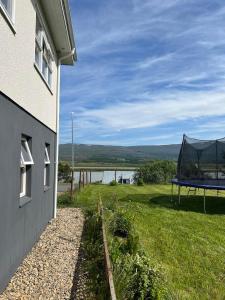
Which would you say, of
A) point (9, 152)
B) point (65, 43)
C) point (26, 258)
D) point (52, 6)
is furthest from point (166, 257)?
point (65, 43)

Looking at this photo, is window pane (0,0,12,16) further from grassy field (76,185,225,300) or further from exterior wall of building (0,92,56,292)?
grassy field (76,185,225,300)

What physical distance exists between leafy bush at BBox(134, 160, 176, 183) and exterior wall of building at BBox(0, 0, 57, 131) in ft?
89.3

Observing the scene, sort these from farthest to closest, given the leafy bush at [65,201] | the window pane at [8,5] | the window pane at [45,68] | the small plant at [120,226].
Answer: the leafy bush at [65,201], the window pane at [45,68], the small plant at [120,226], the window pane at [8,5]

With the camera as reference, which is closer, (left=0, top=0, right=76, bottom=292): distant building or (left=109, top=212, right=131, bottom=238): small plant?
(left=0, top=0, right=76, bottom=292): distant building

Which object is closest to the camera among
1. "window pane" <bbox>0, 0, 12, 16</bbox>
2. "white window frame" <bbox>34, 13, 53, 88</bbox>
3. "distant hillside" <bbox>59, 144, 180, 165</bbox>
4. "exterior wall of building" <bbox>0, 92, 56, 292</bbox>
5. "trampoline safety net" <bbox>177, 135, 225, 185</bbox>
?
"exterior wall of building" <bbox>0, 92, 56, 292</bbox>

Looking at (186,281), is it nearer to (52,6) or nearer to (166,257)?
(166,257)

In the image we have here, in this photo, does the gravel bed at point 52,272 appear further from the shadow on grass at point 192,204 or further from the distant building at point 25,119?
the shadow on grass at point 192,204

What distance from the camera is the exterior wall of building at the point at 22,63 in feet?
18.8

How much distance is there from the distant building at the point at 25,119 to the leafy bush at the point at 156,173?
24.4 m

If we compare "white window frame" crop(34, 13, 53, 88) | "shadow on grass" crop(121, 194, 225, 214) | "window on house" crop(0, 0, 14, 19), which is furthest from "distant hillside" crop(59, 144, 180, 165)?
"window on house" crop(0, 0, 14, 19)

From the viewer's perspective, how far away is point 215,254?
897 cm

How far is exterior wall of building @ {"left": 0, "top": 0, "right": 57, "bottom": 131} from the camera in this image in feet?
18.8

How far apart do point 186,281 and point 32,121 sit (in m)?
4.03

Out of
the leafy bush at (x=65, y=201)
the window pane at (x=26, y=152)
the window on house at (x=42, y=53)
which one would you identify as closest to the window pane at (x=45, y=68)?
the window on house at (x=42, y=53)
